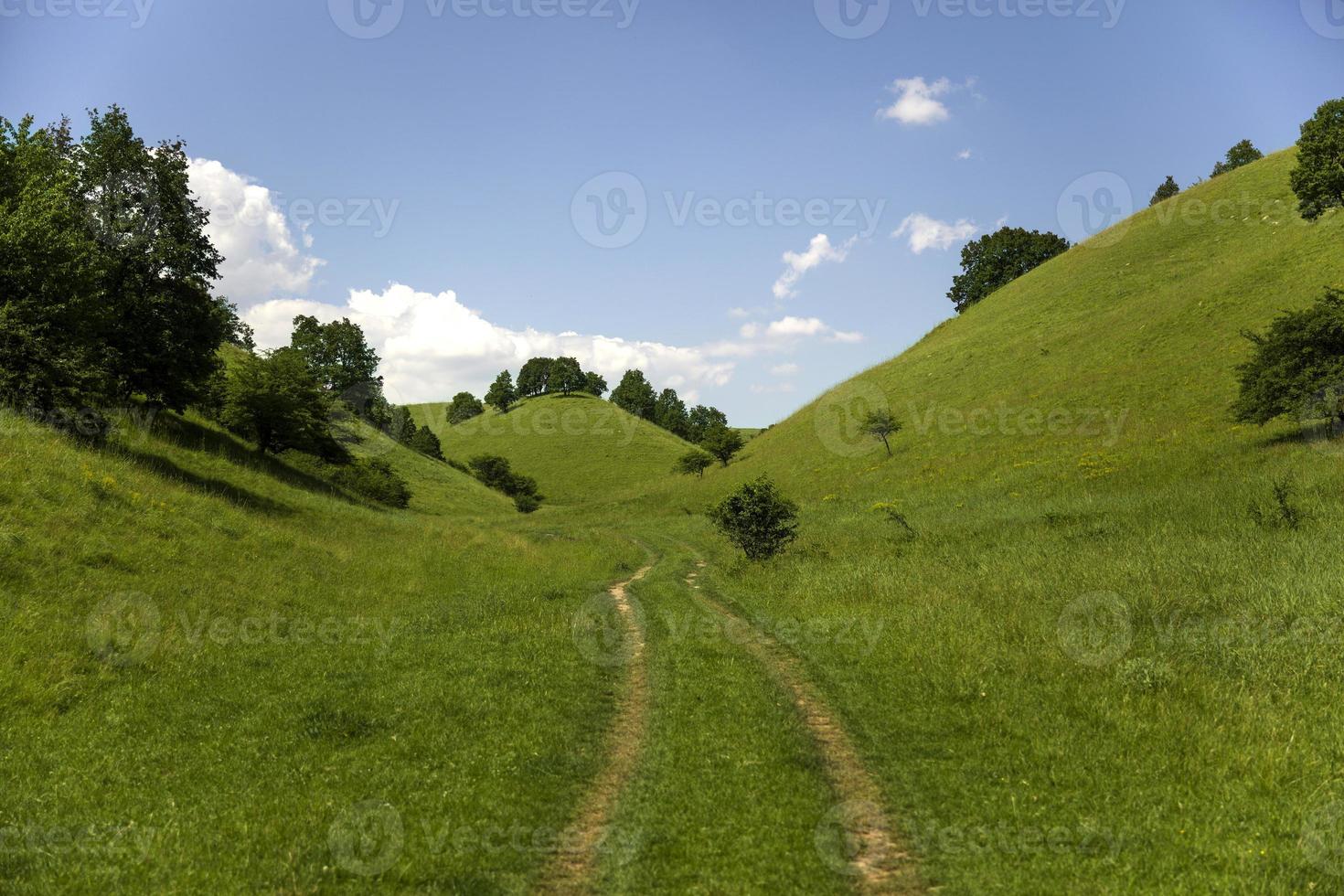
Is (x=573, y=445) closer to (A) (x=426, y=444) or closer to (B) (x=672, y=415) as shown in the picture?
(A) (x=426, y=444)

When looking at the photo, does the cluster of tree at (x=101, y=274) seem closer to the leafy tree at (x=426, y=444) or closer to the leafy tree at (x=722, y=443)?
the leafy tree at (x=722, y=443)

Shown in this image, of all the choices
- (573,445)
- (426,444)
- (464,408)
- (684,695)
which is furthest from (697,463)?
(464,408)

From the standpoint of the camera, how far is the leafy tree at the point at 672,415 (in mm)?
165375

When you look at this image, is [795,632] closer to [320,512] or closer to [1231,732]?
[1231,732]

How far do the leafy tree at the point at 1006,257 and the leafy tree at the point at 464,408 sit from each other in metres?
113

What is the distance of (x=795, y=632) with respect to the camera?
1631 centimetres

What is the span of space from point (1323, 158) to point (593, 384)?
146m

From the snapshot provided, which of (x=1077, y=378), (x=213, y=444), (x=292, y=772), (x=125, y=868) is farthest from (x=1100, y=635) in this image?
(x=1077, y=378)

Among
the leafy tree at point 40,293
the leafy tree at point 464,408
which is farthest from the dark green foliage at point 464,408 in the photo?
the leafy tree at point 40,293

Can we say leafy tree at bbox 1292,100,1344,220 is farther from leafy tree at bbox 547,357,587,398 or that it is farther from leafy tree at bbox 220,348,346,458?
leafy tree at bbox 547,357,587,398

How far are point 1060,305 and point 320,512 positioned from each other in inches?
3006

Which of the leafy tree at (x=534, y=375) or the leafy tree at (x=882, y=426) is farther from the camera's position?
the leafy tree at (x=534, y=375)

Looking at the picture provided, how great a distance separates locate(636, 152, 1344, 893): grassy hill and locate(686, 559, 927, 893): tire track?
300 millimetres

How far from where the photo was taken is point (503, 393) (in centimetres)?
15875
